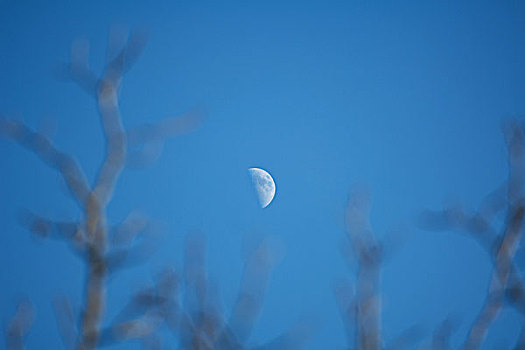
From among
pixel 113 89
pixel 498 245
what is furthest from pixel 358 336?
pixel 113 89

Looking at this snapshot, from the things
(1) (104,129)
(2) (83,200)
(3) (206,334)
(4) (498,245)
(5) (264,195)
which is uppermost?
(5) (264,195)

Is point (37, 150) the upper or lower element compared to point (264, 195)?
lower

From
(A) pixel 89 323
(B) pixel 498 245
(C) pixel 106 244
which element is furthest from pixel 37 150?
(B) pixel 498 245

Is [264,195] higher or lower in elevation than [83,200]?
higher

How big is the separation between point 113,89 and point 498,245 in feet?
5.15

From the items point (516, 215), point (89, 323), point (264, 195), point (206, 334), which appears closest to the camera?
point (89, 323)

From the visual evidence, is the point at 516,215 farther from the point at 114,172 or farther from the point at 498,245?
the point at 114,172

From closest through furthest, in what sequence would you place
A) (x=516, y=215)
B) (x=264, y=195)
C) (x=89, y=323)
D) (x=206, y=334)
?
(x=89, y=323)
(x=516, y=215)
(x=206, y=334)
(x=264, y=195)

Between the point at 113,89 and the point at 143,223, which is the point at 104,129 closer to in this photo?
the point at 113,89

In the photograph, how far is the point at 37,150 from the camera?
1.88 m

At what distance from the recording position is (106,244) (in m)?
1.76

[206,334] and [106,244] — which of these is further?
A: [206,334]

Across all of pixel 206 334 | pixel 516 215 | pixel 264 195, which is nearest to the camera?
pixel 516 215

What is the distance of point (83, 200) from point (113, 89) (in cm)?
46
